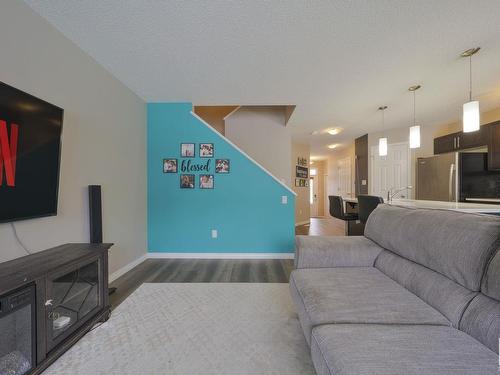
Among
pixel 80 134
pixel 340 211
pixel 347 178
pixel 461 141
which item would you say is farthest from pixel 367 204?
pixel 347 178

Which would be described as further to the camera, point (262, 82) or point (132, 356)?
point (262, 82)

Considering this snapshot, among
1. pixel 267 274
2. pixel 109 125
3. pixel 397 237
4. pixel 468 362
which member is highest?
pixel 109 125

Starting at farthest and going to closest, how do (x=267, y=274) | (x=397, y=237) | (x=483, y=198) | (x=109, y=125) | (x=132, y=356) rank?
(x=483, y=198) < (x=267, y=274) < (x=109, y=125) < (x=397, y=237) < (x=132, y=356)

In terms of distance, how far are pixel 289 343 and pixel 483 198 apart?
4.50 m

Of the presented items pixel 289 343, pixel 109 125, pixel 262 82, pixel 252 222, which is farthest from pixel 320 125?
pixel 289 343

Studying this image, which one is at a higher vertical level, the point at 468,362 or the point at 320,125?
the point at 320,125

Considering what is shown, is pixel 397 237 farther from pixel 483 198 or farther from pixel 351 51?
pixel 483 198

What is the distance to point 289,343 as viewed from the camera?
1.49 m

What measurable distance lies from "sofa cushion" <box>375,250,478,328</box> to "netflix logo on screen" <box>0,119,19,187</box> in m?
2.59

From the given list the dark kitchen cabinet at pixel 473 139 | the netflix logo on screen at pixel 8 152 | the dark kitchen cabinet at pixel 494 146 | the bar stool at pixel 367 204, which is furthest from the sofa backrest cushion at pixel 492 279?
the dark kitchen cabinet at pixel 473 139

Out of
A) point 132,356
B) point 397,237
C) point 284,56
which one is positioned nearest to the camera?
point 132,356

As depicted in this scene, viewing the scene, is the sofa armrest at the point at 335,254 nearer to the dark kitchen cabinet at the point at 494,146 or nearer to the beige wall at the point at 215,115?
the dark kitchen cabinet at the point at 494,146

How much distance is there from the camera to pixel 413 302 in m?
1.20

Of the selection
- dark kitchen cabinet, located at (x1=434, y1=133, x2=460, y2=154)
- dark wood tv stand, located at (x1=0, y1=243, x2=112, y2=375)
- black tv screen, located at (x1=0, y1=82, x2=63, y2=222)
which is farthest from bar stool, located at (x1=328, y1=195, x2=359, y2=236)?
black tv screen, located at (x1=0, y1=82, x2=63, y2=222)
